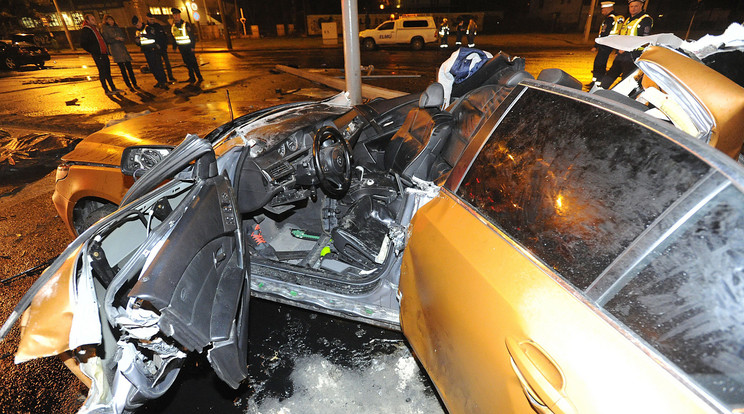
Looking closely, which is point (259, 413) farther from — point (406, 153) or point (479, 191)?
point (406, 153)

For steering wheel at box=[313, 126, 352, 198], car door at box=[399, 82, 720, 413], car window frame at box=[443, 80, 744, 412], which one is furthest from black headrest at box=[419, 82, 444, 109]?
car window frame at box=[443, 80, 744, 412]

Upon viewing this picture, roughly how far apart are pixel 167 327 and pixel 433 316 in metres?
1.13

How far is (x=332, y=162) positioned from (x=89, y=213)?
2360mm

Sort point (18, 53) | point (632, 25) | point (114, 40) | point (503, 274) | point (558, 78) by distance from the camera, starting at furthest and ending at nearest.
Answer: point (18, 53) → point (114, 40) → point (632, 25) → point (558, 78) → point (503, 274)

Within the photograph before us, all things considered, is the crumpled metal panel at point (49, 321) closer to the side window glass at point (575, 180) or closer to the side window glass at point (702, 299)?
the side window glass at point (575, 180)

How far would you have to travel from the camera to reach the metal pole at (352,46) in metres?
6.06

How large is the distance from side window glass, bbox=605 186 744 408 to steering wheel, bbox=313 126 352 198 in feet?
6.38

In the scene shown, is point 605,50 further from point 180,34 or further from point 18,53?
point 18,53

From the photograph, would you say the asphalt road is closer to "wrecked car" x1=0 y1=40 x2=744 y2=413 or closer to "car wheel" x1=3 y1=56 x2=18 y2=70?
"wrecked car" x1=0 y1=40 x2=744 y2=413

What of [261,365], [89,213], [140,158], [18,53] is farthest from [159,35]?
[261,365]

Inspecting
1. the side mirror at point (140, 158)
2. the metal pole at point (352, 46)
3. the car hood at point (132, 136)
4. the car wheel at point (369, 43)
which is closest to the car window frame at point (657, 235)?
the side mirror at point (140, 158)

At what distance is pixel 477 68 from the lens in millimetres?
3350

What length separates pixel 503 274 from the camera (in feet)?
4.30

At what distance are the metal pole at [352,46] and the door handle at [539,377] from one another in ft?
17.7
